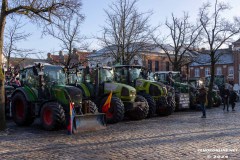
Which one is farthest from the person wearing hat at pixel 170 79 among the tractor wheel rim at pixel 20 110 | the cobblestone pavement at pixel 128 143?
the tractor wheel rim at pixel 20 110

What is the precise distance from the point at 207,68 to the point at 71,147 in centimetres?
6478

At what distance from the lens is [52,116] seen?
12.3 m

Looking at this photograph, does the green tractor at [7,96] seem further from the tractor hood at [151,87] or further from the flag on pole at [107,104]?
the tractor hood at [151,87]

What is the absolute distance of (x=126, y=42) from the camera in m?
26.3

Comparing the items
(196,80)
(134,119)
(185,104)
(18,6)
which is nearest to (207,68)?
(196,80)

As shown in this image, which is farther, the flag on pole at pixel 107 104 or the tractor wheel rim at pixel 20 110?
the tractor wheel rim at pixel 20 110

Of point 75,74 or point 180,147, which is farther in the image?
point 75,74

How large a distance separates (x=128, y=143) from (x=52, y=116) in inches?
144

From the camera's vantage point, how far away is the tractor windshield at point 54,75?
13906 millimetres

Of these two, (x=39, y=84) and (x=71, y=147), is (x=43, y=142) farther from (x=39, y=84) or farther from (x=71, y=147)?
(x=39, y=84)

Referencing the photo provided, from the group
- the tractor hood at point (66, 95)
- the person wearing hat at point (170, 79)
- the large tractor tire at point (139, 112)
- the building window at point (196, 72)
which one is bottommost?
the large tractor tire at point (139, 112)

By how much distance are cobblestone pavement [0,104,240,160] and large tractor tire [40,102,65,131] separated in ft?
1.06

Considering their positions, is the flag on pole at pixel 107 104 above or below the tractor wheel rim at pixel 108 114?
above

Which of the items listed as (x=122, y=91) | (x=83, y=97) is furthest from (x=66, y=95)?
(x=122, y=91)
